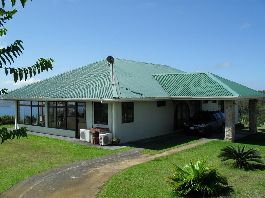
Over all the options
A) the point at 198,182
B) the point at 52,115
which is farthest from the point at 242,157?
the point at 52,115

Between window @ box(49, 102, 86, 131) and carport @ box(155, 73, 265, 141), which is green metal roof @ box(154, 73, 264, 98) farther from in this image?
window @ box(49, 102, 86, 131)

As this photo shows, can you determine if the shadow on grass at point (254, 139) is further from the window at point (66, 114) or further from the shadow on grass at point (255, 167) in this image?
the window at point (66, 114)

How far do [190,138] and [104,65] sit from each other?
28.0 ft

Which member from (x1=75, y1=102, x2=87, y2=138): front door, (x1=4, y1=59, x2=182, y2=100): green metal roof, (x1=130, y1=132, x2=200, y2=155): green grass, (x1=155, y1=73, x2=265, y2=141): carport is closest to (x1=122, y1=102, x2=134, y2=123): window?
(x1=4, y1=59, x2=182, y2=100): green metal roof

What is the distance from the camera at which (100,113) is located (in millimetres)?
22656

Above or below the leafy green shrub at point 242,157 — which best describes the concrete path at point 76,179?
below

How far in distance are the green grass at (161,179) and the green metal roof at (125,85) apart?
5887 millimetres

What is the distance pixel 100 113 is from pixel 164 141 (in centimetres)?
455

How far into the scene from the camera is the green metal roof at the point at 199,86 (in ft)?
76.3

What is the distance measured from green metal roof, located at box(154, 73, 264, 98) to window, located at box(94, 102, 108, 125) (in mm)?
5622

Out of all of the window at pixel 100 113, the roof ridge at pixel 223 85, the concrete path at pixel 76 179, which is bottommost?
the concrete path at pixel 76 179

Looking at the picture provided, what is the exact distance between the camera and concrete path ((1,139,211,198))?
39.0ft

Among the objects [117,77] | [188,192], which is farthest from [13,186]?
[117,77]

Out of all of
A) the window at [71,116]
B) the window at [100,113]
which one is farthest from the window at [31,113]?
the window at [100,113]
